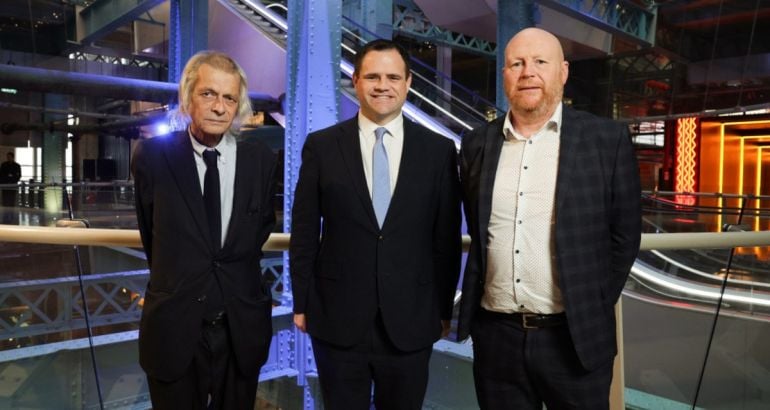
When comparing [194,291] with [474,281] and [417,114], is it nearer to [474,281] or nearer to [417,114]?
[474,281]

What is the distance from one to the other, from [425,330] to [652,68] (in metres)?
17.5

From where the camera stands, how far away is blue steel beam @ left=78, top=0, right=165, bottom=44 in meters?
16.0

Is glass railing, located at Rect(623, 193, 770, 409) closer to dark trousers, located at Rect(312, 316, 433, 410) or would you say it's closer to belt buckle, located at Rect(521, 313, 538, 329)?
belt buckle, located at Rect(521, 313, 538, 329)

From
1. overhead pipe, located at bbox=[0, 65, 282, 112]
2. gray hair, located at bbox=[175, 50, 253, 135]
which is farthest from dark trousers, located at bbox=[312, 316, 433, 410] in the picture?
overhead pipe, located at bbox=[0, 65, 282, 112]

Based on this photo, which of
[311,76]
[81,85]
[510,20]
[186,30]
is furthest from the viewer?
[186,30]

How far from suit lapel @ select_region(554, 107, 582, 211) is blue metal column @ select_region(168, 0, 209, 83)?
1250 cm

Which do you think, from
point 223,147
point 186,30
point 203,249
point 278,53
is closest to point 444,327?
point 203,249

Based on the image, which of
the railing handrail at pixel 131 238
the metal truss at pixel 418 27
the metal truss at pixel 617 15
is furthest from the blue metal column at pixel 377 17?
the railing handrail at pixel 131 238

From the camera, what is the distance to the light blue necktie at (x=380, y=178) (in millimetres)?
2002

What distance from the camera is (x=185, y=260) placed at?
1.86m

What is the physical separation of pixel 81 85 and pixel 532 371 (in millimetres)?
11349

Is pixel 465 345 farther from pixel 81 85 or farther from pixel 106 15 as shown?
pixel 106 15

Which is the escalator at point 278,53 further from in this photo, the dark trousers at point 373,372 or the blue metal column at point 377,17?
the dark trousers at point 373,372

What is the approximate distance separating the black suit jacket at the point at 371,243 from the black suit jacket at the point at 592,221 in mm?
198
